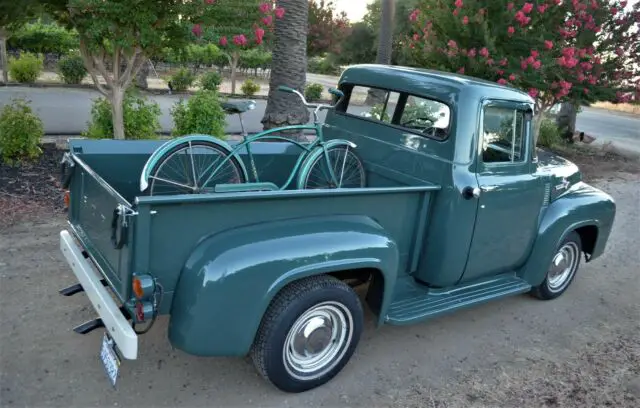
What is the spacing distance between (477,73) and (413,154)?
6.85m

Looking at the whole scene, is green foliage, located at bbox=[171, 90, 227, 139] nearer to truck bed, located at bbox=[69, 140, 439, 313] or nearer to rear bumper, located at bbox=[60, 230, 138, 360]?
truck bed, located at bbox=[69, 140, 439, 313]

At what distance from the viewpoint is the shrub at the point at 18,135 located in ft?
23.7

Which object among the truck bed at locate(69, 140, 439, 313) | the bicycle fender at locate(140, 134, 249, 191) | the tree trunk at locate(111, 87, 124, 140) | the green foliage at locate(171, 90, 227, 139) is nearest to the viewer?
the truck bed at locate(69, 140, 439, 313)

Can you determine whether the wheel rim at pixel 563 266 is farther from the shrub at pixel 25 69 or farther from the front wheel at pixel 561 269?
the shrub at pixel 25 69

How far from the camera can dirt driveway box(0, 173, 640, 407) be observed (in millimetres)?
3301

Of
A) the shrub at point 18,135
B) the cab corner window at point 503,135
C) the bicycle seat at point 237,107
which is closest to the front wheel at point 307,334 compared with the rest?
the cab corner window at point 503,135

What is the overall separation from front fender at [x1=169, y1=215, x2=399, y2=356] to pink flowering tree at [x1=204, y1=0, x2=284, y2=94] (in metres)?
4.28

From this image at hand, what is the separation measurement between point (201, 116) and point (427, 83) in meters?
4.78

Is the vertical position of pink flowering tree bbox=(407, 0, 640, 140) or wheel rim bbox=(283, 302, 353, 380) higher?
pink flowering tree bbox=(407, 0, 640, 140)

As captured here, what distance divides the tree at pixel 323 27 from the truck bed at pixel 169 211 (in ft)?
77.4

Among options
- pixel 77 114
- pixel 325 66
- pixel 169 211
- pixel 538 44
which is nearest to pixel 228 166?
pixel 169 211

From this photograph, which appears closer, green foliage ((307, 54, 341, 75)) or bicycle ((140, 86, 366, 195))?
bicycle ((140, 86, 366, 195))

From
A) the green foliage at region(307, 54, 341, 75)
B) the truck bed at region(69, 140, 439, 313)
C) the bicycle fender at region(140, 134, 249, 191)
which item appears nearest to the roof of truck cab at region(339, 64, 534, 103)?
the truck bed at region(69, 140, 439, 313)

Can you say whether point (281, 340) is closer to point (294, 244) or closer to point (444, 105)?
point (294, 244)
